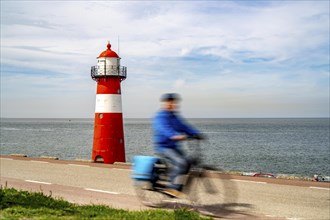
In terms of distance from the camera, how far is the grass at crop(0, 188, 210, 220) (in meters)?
6.32

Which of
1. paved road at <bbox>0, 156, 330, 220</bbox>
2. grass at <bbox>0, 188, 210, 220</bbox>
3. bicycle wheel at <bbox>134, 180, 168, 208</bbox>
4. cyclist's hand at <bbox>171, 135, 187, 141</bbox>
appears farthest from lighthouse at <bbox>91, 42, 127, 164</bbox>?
cyclist's hand at <bbox>171, 135, 187, 141</bbox>

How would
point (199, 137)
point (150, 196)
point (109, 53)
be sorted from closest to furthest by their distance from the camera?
1. point (199, 137)
2. point (150, 196)
3. point (109, 53)

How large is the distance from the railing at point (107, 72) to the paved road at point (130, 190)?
641cm

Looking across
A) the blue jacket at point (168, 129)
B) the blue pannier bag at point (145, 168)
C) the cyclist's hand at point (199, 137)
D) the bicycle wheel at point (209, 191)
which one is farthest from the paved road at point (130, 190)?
the blue jacket at point (168, 129)

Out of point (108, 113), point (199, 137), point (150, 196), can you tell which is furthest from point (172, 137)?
point (108, 113)

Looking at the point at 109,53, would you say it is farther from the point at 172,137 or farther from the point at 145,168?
the point at 172,137

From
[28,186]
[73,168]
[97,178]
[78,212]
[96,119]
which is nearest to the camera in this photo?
[78,212]

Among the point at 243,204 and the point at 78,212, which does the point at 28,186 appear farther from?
the point at 243,204

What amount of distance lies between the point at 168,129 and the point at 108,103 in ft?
43.6

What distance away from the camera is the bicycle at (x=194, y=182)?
7.40 meters

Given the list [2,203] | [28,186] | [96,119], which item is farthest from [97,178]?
[96,119]

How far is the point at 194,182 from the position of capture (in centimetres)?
749

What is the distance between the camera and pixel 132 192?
32.8ft

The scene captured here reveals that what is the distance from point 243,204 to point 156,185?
190 cm
